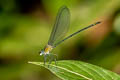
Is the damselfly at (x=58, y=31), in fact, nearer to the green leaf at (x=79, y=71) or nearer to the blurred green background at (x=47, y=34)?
the green leaf at (x=79, y=71)

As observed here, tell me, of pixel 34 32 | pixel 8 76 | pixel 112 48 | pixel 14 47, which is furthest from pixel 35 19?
pixel 112 48

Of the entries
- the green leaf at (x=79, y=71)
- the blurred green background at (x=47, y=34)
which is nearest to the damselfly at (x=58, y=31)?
the green leaf at (x=79, y=71)

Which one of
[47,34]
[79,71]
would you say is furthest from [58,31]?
[47,34]

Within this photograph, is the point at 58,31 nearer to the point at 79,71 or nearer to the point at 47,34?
the point at 79,71

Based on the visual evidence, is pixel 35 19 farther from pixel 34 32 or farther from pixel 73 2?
pixel 73 2

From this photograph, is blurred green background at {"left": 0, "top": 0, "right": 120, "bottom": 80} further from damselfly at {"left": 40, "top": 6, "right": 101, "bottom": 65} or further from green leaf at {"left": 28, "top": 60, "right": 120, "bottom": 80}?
green leaf at {"left": 28, "top": 60, "right": 120, "bottom": 80}
